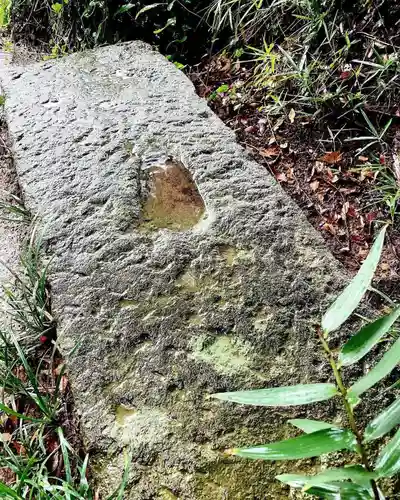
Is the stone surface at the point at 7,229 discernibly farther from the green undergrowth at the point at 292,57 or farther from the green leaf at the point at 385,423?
the green leaf at the point at 385,423

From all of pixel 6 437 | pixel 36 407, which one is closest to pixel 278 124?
pixel 36 407

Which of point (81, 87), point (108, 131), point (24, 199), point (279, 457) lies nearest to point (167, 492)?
point (279, 457)

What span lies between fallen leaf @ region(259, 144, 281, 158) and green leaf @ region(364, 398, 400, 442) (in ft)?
6.78

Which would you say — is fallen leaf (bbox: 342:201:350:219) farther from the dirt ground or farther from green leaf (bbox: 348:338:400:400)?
green leaf (bbox: 348:338:400:400)

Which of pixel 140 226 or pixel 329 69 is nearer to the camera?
pixel 140 226

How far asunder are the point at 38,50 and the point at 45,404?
10.6 ft

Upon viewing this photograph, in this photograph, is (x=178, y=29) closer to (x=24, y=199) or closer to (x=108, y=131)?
(x=108, y=131)

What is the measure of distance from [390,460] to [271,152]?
212cm

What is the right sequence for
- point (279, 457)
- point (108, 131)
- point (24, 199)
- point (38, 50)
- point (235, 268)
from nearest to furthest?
point (279, 457), point (235, 268), point (24, 199), point (108, 131), point (38, 50)

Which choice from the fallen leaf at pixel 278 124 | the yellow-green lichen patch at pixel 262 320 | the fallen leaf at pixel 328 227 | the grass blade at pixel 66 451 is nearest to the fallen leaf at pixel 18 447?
the grass blade at pixel 66 451

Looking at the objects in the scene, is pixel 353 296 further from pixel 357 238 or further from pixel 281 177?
pixel 281 177

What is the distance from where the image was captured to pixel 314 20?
2738 millimetres

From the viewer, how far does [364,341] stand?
0.79 metres

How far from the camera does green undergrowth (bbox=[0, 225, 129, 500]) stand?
146cm
